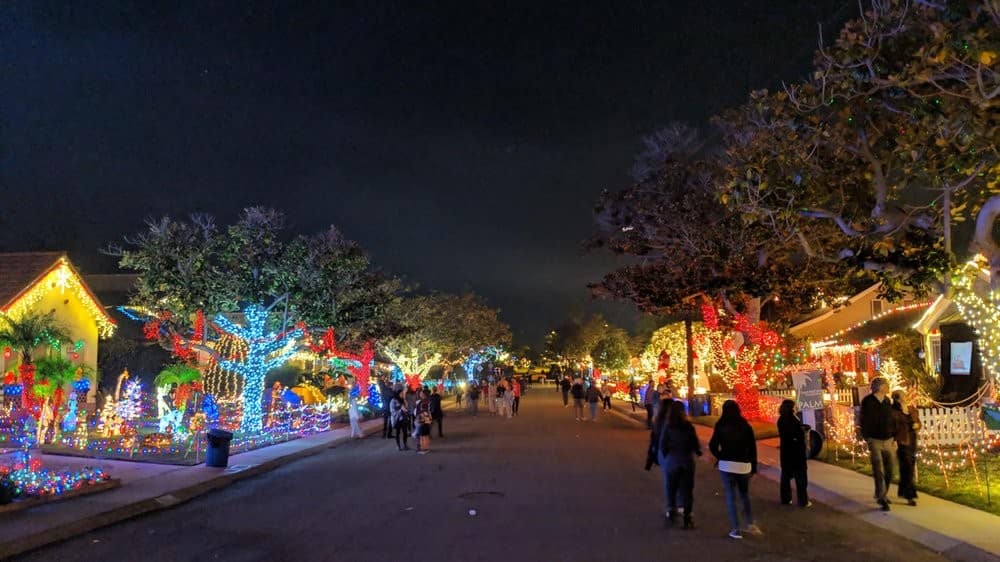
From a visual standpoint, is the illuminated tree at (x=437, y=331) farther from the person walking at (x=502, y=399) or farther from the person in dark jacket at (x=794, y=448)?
the person in dark jacket at (x=794, y=448)

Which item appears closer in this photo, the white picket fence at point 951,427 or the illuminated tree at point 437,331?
the white picket fence at point 951,427

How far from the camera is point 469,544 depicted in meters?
8.70

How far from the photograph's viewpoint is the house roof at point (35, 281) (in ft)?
82.5

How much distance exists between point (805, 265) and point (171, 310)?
19.9 m

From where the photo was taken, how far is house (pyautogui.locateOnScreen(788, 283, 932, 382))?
97.2ft

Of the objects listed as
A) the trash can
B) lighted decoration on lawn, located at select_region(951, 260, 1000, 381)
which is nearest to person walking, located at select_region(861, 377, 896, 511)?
lighted decoration on lawn, located at select_region(951, 260, 1000, 381)

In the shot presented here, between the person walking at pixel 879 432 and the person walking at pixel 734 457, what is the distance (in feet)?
8.66

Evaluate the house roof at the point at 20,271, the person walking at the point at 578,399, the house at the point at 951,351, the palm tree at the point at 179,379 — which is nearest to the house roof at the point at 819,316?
the house at the point at 951,351

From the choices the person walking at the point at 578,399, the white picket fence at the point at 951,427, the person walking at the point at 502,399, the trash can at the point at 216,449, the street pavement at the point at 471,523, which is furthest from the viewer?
the person walking at the point at 502,399

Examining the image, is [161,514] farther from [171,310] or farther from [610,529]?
[171,310]

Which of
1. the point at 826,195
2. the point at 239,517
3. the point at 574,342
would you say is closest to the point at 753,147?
the point at 826,195

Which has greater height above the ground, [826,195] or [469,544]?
Answer: [826,195]

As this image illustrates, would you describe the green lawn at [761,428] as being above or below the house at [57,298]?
below

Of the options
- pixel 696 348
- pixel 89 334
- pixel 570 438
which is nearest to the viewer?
pixel 570 438
